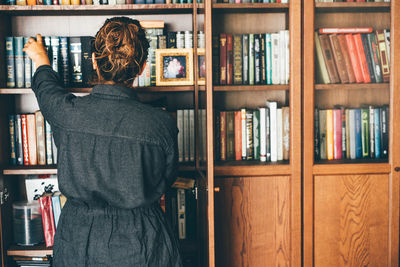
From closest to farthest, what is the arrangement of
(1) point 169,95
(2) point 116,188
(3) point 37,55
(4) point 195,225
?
(2) point 116,188 < (3) point 37,55 < (4) point 195,225 < (1) point 169,95

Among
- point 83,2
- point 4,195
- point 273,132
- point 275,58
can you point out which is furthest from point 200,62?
point 4,195

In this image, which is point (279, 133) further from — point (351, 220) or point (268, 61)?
point (351, 220)

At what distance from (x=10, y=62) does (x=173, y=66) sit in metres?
0.83

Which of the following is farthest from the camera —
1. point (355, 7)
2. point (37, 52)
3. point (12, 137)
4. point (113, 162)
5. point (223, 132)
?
point (12, 137)

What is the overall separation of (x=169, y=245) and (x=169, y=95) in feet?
3.53

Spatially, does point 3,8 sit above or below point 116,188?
above

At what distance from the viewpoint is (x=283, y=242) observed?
2.01 m

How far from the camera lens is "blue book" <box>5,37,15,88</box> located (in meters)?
2.08

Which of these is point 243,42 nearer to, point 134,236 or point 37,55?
point 37,55

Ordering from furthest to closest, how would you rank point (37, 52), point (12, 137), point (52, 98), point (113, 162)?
point (12, 137) < point (37, 52) < point (52, 98) < point (113, 162)

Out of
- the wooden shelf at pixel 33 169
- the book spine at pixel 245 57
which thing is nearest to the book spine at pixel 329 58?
the book spine at pixel 245 57

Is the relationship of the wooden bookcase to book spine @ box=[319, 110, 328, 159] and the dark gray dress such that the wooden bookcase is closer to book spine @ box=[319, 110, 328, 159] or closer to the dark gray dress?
book spine @ box=[319, 110, 328, 159]

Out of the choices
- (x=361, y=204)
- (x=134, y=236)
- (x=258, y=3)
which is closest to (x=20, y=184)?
(x=134, y=236)

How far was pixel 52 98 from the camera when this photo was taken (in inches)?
56.7
